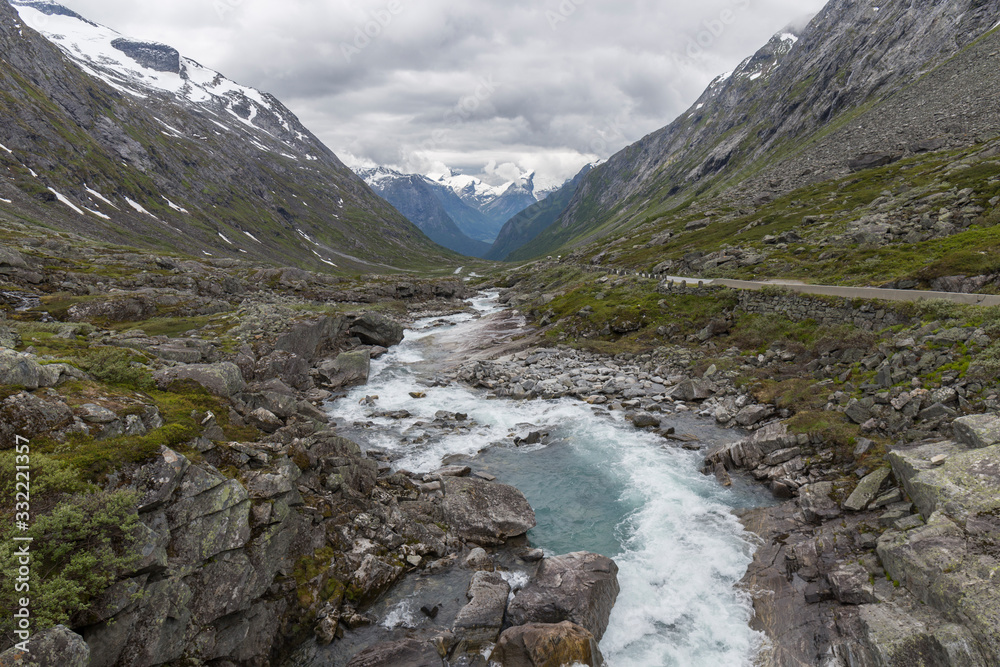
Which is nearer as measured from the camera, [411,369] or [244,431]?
[244,431]

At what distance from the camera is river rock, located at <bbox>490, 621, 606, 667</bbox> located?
1335 cm

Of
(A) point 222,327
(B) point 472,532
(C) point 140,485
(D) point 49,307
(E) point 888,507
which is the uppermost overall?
(D) point 49,307

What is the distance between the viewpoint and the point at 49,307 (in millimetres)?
43500

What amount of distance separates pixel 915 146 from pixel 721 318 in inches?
3396

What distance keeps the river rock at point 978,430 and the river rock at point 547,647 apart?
15.8 metres

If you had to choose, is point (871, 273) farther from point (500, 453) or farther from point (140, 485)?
point (140, 485)

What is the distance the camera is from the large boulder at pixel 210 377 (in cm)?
2220

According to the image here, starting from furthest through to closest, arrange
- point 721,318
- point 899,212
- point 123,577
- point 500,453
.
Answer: point 899,212 < point 721,318 < point 500,453 < point 123,577

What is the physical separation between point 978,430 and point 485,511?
65.2ft

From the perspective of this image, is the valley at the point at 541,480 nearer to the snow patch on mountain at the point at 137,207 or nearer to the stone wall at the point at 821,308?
the stone wall at the point at 821,308

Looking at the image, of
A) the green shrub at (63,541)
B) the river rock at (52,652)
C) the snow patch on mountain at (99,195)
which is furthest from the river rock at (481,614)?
the snow patch on mountain at (99,195)

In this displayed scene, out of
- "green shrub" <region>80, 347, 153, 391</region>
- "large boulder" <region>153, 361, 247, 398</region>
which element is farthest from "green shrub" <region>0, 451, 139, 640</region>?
"large boulder" <region>153, 361, 247, 398</region>

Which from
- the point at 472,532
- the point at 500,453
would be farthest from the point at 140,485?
the point at 500,453

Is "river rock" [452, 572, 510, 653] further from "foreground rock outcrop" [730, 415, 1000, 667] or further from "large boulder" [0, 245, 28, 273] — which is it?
"large boulder" [0, 245, 28, 273]
